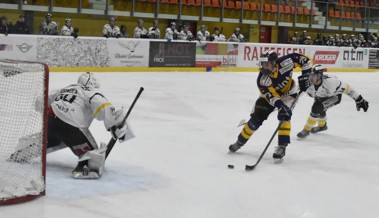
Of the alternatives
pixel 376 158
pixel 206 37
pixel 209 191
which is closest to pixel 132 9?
pixel 206 37

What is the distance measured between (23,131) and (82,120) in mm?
459

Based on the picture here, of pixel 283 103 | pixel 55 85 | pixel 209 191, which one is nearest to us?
A: pixel 209 191

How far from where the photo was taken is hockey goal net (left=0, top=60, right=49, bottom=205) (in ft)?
13.4

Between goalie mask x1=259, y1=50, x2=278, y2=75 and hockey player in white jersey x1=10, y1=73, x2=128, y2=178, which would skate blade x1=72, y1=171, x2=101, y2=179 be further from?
goalie mask x1=259, y1=50, x2=278, y2=75

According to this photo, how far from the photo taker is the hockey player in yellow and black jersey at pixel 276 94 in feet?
19.1

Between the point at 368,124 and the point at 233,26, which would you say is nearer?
the point at 368,124

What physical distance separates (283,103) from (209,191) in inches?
60.7

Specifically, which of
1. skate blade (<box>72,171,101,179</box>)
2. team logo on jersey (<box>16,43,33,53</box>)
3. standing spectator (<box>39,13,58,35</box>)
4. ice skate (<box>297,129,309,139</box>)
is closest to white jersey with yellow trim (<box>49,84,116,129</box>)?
skate blade (<box>72,171,101,179</box>)

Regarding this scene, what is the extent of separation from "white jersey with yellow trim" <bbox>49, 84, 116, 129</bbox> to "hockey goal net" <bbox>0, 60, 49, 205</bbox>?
0.20 meters

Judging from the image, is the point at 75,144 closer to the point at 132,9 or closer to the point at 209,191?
the point at 209,191

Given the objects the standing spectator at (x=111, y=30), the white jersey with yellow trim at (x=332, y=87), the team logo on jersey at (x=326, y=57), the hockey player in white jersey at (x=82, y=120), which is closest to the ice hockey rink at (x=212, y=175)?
the hockey player in white jersey at (x=82, y=120)

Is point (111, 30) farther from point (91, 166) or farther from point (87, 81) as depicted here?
point (91, 166)

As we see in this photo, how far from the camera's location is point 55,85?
11.1 meters

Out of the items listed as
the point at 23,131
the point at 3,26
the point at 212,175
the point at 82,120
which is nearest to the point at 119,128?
the point at 82,120
